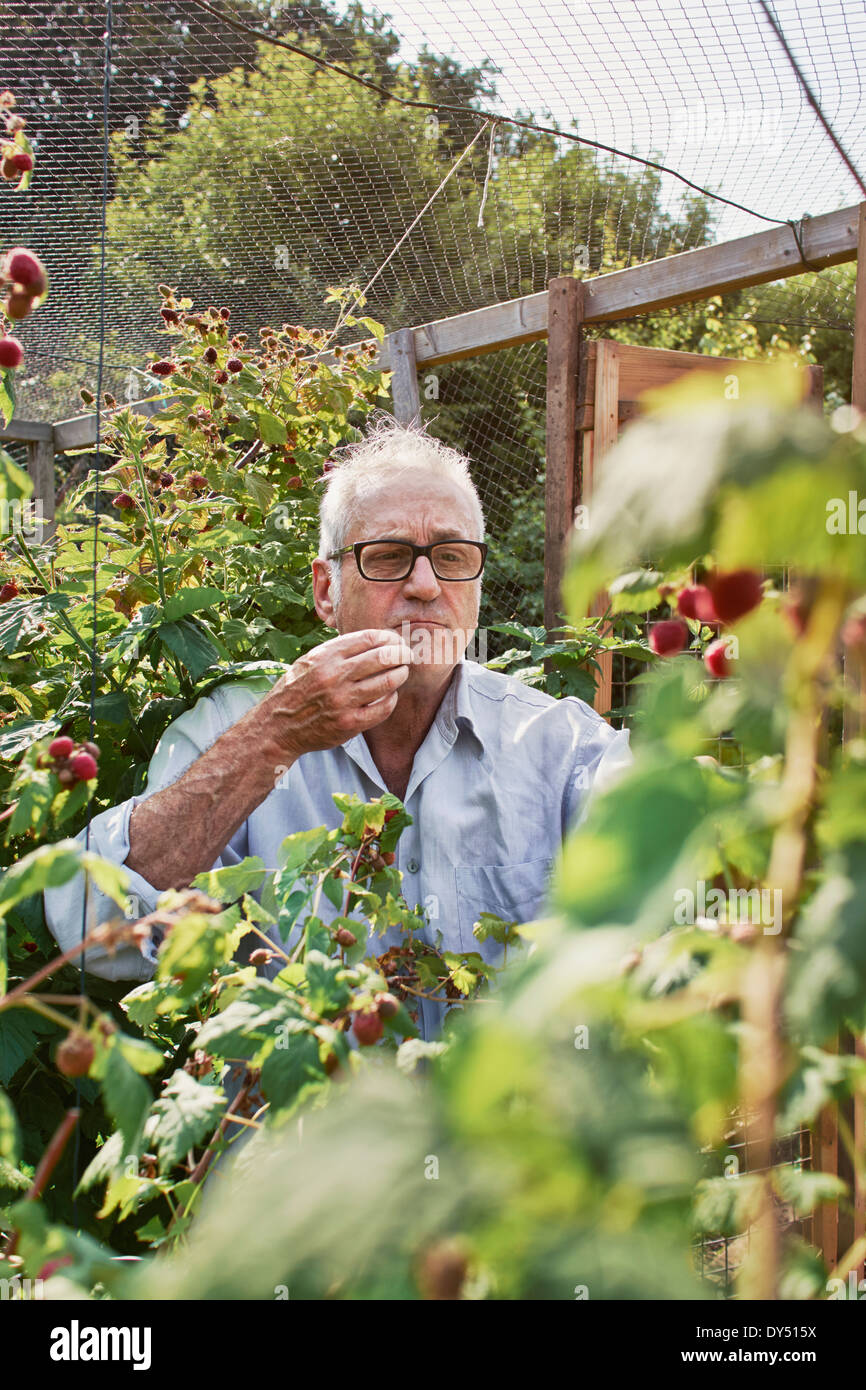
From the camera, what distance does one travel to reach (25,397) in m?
5.88

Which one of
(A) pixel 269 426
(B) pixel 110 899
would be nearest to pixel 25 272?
(B) pixel 110 899

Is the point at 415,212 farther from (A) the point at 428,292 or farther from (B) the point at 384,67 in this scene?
→ (B) the point at 384,67

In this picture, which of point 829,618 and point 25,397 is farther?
point 25,397

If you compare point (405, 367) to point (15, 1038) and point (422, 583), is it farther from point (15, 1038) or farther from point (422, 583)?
point (15, 1038)

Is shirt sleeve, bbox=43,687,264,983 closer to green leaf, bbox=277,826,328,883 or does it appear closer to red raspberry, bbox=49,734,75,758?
green leaf, bbox=277,826,328,883

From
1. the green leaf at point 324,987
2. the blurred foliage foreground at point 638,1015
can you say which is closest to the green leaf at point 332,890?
the green leaf at point 324,987

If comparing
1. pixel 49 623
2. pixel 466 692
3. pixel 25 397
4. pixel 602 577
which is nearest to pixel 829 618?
pixel 602 577

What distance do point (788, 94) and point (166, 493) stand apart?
222 cm

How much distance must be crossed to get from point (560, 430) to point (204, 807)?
80.1 inches

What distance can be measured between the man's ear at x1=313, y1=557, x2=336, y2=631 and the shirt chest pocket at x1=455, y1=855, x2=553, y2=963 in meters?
0.56

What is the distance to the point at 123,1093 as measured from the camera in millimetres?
531

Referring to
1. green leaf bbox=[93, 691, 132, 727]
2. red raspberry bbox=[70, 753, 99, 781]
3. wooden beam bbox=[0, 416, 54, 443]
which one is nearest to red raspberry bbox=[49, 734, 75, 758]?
red raspberry bbox=[70, 753, 99, 781]

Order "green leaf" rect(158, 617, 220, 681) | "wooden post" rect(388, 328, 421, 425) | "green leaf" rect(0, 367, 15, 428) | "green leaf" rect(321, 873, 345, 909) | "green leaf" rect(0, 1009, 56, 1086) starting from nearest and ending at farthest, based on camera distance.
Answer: "green leaf" rect(321, 873, 345, 909), "green leaf" rect(0, 367, 15, 428), "green leaf" rect(0, 1009, 56, 1086), "green leaf" rect(158, 617, 220, 681), "wooden post" rect(388, 328, 421, 425)

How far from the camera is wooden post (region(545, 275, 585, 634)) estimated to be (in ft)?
10.5
